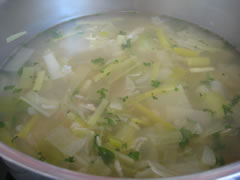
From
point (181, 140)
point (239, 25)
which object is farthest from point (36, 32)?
point (239, 25)

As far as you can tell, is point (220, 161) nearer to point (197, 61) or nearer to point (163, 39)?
point (197, 61)

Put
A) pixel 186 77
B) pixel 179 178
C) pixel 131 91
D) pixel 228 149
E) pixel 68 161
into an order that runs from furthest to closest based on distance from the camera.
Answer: pixel 186 77
pixel 131 91
pixel 228 149
pixel 68 161
pixel 179 178

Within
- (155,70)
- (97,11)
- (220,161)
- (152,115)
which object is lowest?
(220,161)

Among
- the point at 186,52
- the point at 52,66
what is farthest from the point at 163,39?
the point at 52,66

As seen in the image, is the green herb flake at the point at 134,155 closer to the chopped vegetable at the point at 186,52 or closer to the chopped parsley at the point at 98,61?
the chopped parsley at the point at 98,61

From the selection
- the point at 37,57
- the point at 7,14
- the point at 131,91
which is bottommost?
the point at 131,91

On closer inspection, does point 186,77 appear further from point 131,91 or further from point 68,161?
point 68,161

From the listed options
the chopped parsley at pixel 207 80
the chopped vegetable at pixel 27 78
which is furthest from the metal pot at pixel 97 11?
the chopped parsley at pixel 207 80
